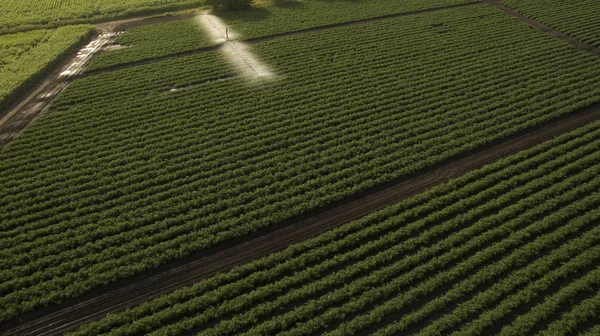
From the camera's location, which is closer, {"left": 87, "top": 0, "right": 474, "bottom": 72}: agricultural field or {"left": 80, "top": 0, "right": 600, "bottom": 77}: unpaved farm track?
{"left": 80, "top": 0, "right": 600, "bottom": 77}: unpaved farm track

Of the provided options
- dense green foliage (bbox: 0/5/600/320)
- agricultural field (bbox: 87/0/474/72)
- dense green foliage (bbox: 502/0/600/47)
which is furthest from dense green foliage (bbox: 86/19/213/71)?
dense green foliage (bbox: 502/0/600/47)

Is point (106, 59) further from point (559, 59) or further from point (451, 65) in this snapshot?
point (559, 59)

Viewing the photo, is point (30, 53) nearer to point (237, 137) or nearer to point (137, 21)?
point (137, 21)

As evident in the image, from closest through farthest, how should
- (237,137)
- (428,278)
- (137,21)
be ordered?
(428,278), (237,137), (137,21)

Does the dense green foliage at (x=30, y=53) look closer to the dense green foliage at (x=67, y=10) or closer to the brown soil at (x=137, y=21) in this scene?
the brown soil at (x=137, y=21)

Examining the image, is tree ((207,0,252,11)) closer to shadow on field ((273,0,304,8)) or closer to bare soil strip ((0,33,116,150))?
shadow on field ((273,0,304,8))

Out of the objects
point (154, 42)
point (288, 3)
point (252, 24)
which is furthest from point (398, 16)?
point (154, 42)
